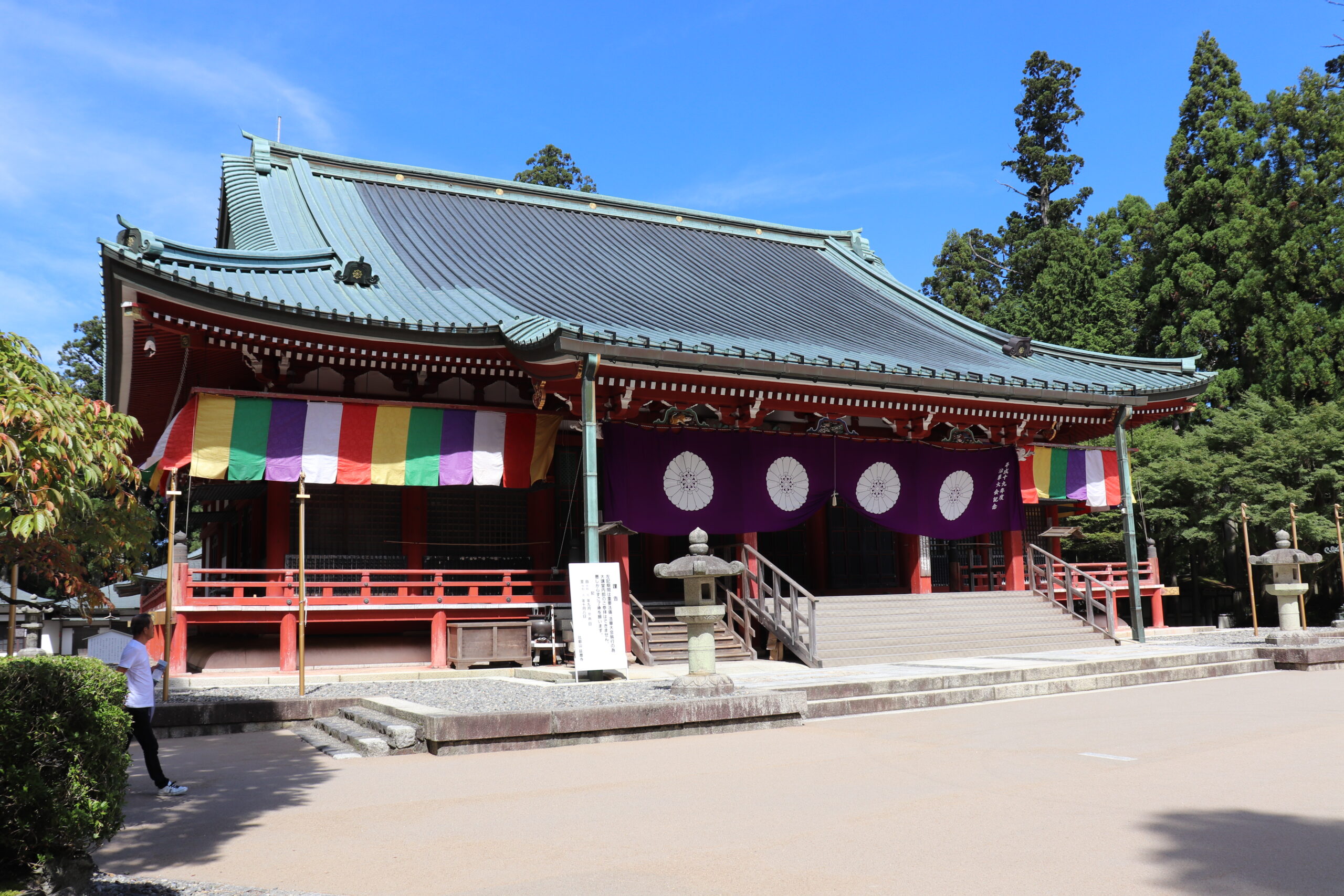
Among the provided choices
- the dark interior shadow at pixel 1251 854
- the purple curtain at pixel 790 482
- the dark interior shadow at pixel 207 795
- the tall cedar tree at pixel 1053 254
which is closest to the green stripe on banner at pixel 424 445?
the purple curtain at pixel 790 482

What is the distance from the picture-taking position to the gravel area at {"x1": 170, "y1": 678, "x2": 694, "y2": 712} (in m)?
9.68

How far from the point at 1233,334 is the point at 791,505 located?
19.7 m

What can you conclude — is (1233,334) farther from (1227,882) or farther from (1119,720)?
(1227,882)

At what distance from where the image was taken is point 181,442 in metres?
13.1

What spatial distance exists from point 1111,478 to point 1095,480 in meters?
0.40

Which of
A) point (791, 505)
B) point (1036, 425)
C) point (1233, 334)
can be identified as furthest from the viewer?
point (1233, 334)

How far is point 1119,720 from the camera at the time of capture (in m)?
9.23

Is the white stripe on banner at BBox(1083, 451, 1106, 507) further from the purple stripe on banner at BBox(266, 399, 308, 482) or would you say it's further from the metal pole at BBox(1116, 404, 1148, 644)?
the purple stripe on banner at BBox(266, 399, 308, 482)

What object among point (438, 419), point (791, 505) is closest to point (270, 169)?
point (438, 419)


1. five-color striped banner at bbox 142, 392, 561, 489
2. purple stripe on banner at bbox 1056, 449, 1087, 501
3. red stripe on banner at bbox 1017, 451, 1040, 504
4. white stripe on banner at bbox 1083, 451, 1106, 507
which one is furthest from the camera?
white stripe on banner at bbox 1083, 451, 1106, 507

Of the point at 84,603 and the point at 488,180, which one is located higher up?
the point at 488,180

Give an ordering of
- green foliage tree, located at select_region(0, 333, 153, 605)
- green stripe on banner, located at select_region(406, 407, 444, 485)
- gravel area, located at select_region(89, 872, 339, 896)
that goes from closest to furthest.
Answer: green foliage tree, located at select_region(0, 333, 153, 605)
gravel area, located at select_region(89, 872, 339, 896)
green stripe on banner, located at select_region(406, 407, 444, 485)

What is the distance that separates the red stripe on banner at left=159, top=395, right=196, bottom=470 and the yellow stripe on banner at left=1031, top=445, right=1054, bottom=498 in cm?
1400

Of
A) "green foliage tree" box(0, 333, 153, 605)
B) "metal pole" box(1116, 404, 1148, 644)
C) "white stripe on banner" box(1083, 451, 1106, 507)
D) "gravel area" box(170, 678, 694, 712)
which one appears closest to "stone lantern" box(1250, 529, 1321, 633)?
"metal pole" box(1116, 404, 1148, 644)
